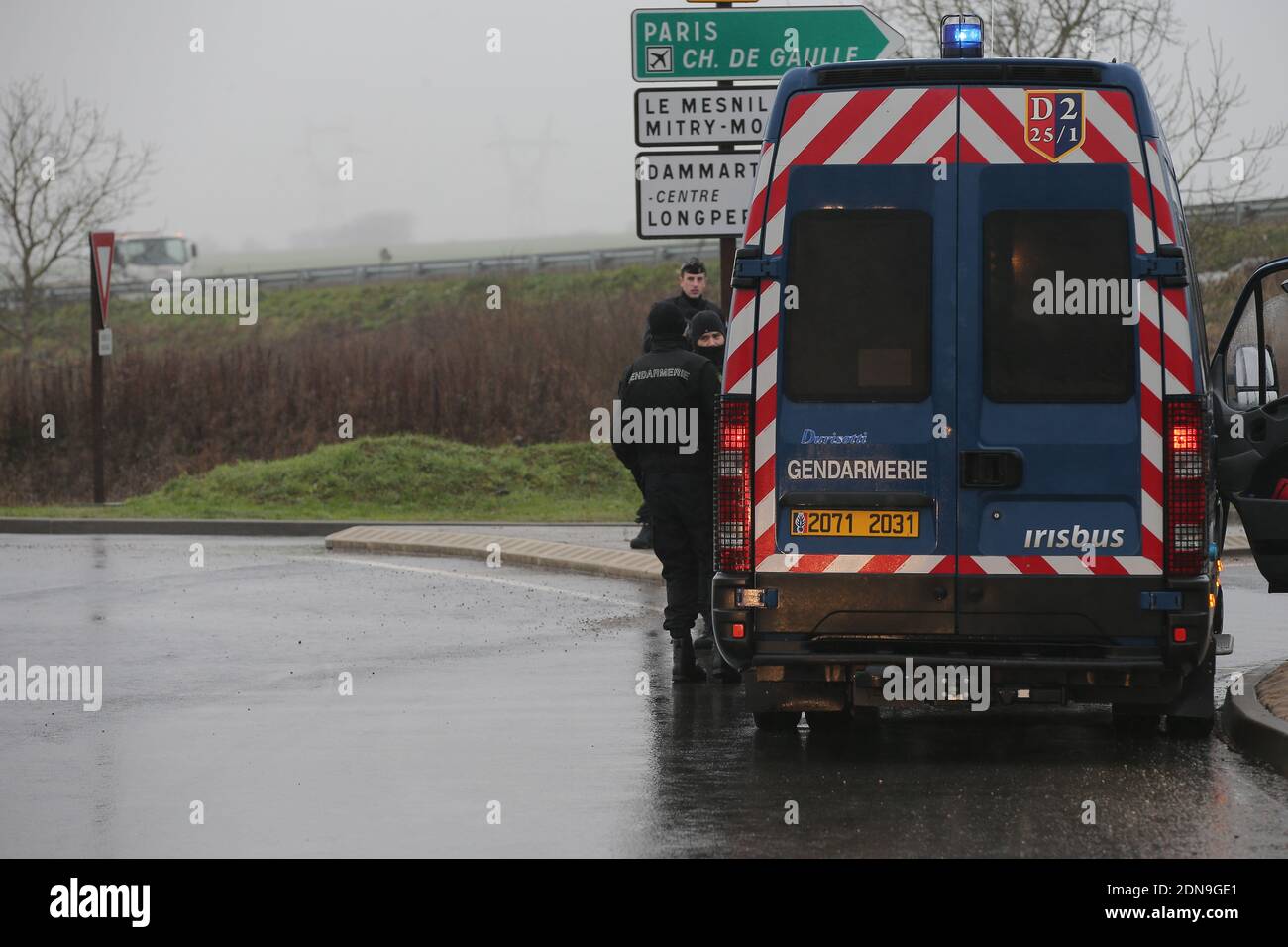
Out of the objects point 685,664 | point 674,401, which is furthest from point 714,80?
point 685,664

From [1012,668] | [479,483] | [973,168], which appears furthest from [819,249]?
[479,483]

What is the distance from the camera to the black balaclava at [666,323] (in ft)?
35.6

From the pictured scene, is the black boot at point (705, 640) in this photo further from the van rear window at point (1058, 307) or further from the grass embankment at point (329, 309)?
the grass embankment at point (329, 309)

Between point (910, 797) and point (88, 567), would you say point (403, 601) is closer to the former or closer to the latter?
point (88, 567)

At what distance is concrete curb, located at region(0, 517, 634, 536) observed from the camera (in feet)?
69.8

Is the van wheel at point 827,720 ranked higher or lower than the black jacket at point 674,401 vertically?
lower

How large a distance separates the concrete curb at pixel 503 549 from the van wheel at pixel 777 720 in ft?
22.0

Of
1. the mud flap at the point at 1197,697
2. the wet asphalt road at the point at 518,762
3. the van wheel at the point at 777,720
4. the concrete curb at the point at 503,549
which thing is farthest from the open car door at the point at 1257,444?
the concrete curb at the point at 503,549

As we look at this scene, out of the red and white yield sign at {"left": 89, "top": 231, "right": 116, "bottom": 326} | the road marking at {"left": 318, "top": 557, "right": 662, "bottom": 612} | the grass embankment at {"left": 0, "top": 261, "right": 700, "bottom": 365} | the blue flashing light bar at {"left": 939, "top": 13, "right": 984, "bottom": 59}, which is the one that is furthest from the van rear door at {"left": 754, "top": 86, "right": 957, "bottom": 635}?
the grass embankment at {"left": 0, "top": 261, "right": 700, "bottom": 365}

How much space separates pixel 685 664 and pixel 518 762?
263 cm

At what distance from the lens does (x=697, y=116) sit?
48.2 feet

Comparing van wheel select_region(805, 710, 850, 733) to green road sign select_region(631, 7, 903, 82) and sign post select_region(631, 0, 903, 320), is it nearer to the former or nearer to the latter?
sign post select_region(631, 0, 903, 320)

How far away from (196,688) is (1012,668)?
15.2 feet

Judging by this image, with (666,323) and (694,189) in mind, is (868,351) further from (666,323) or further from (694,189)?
(694,189)
